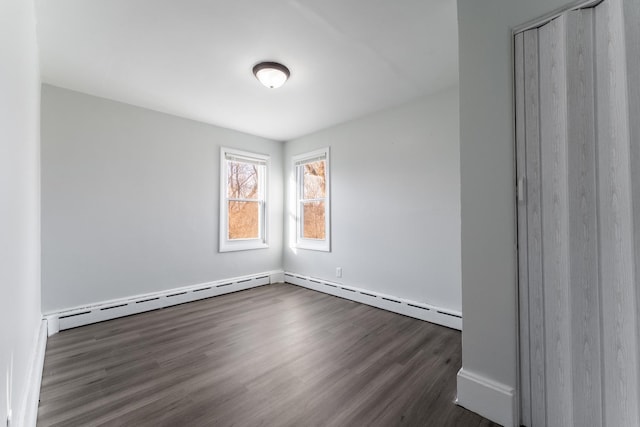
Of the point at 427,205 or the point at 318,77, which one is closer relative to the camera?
the point at 318,77

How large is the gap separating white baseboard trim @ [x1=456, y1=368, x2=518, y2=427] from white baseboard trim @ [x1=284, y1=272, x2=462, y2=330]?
3.94ft

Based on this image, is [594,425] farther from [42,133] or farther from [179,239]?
[42,133]

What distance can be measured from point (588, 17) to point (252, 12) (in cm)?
187

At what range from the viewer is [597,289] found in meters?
1.23

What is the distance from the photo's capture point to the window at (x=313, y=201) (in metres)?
4.12

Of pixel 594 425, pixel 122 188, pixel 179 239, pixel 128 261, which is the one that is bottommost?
pixel 594 425

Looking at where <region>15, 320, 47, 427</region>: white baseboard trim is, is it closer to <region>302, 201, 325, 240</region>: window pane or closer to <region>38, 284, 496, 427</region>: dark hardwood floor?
<region>38, 284, 496, 427</region>: dark hardwood floor

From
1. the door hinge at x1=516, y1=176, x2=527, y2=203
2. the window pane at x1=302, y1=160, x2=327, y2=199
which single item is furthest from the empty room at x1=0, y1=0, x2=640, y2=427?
the window pane at x1=302, y1=160, x2=327, y2=199

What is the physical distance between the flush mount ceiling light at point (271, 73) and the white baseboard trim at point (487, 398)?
8.83ft

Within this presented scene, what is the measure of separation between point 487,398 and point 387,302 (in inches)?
70.0

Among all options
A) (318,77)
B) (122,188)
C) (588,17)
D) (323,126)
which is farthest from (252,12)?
(122,188)

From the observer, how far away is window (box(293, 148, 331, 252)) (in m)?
4.12

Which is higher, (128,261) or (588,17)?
(588,17)

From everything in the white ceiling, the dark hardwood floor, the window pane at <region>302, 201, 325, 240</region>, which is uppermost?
the white ceiling
